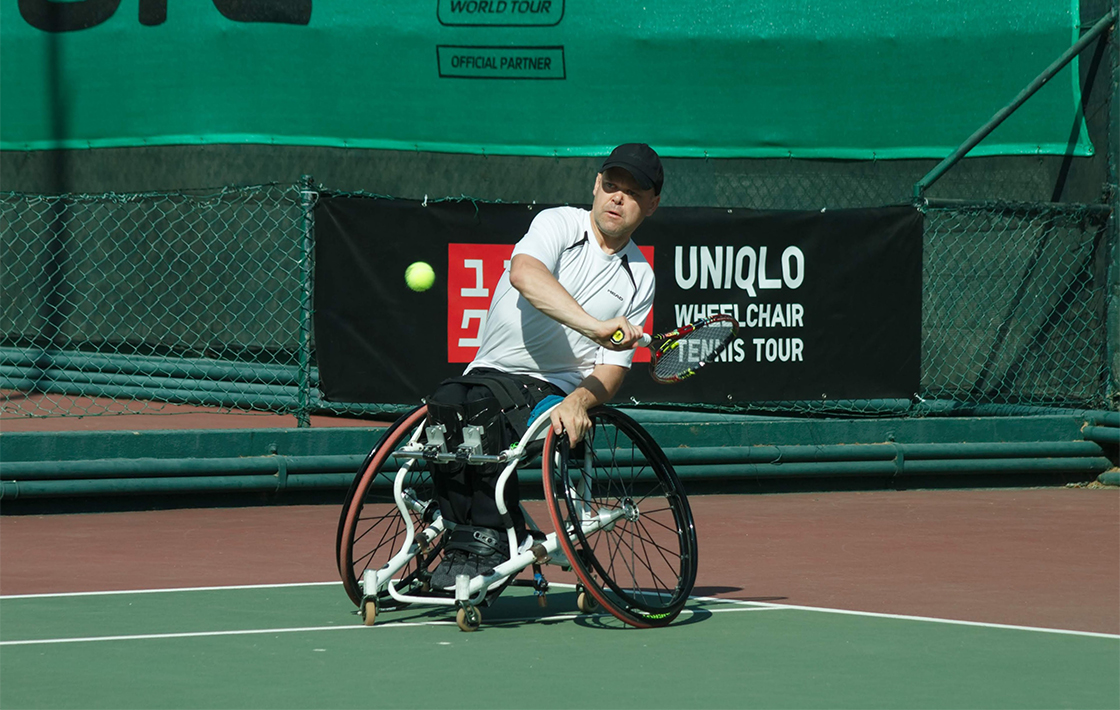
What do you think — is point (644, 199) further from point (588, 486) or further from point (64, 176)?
point (64, 176)

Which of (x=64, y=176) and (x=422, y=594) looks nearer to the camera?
(x=422, y=594)

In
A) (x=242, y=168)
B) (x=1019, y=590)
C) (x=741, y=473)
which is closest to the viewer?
(x=1019, y=590)

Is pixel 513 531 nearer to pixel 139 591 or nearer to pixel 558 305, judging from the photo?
pixel 558 305

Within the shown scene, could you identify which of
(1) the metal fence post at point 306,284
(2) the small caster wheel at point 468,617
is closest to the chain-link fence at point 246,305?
(1) the metal fence post at point 306,284

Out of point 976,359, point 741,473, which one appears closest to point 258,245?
point 741,473

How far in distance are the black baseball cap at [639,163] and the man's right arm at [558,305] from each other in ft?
1.48

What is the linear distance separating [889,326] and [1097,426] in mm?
1524

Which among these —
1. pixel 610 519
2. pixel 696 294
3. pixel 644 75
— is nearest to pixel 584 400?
pixel 610 519

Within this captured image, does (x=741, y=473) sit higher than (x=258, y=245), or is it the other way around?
(x=258, y=245)

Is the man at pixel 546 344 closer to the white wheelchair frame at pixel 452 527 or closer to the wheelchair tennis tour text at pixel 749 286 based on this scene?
the white wheelchair frame at pixel 452 527

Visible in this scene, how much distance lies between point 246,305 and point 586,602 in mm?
5955

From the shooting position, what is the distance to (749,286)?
863cm

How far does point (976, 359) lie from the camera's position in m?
9.45

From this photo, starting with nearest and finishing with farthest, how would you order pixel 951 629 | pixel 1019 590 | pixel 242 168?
pixel 951 629, pixel 1019 590, pixel 242 168
